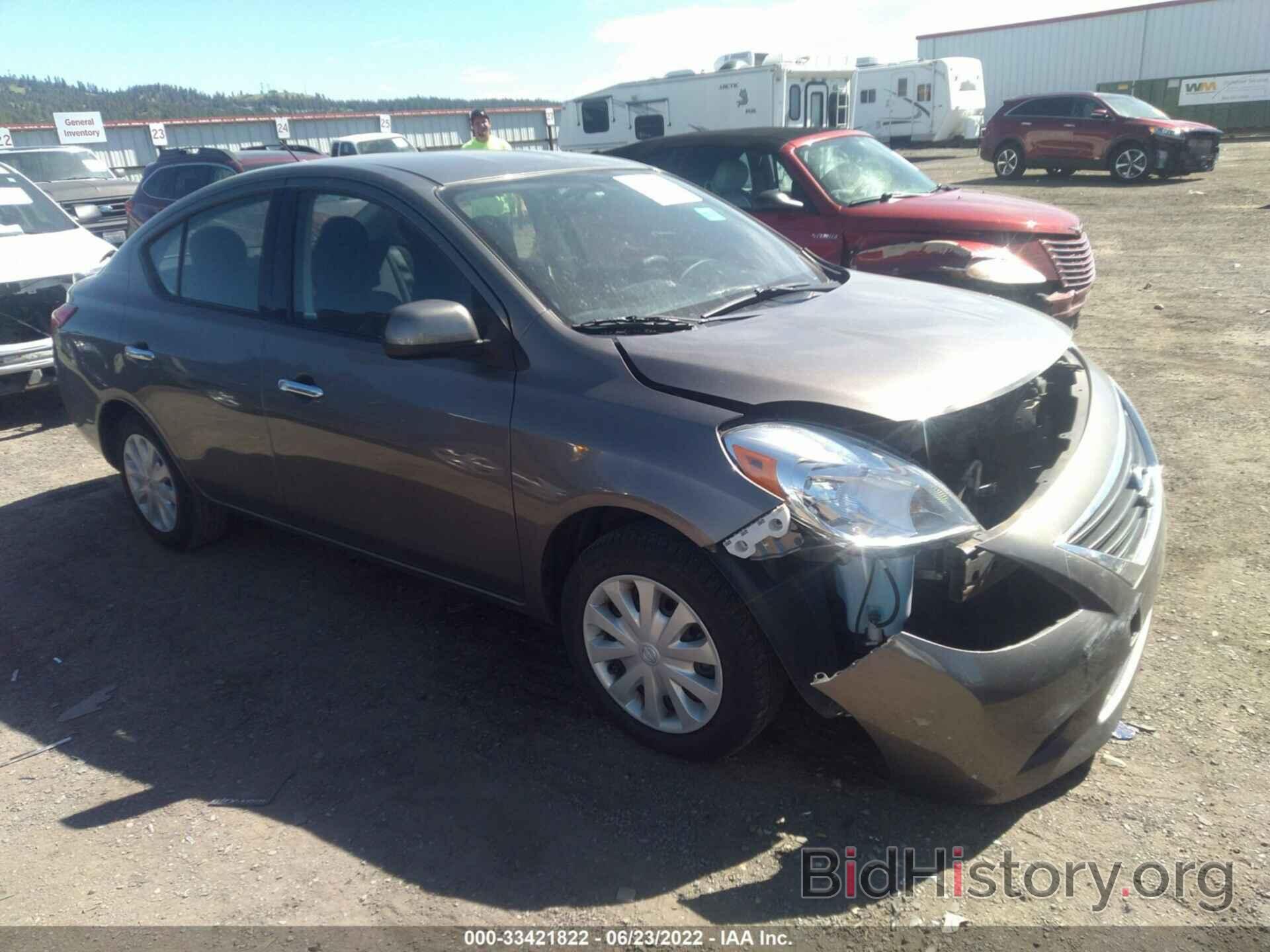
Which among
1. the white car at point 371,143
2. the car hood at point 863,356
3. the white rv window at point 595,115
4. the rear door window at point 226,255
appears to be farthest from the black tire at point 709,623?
→ the white rv window at point 595,115

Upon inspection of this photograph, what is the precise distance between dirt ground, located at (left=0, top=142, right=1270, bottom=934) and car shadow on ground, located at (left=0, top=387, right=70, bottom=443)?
2.81m

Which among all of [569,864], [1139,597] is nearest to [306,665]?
[569,864]

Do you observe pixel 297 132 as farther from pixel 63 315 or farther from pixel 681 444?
pixel 681 444

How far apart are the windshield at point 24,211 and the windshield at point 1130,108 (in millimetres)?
18762

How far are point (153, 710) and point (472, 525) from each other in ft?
4.54

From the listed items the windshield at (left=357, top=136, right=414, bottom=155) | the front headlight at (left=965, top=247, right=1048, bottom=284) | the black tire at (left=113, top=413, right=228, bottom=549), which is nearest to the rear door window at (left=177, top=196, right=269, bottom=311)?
the black tire at (left=113, top=413, right=228, bottom=549)

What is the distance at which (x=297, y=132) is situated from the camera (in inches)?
1291

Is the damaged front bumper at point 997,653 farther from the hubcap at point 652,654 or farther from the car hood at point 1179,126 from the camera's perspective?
the car hood at point 1179,126

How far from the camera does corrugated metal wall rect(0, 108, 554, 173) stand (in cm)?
2975

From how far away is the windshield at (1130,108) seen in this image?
19203 millimetres

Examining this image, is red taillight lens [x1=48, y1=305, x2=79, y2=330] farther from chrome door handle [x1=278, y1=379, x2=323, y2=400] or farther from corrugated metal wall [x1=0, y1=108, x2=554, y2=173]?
corrugated metal wall [x1=0, y1=108, x2=554, y2=173]

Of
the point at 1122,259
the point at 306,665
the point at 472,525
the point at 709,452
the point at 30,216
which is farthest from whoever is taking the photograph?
the point at 1122,259

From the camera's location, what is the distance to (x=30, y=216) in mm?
8312

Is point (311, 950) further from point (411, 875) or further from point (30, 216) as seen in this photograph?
point (30, 216)
